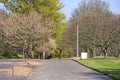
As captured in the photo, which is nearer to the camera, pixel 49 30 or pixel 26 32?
pixel 26 32

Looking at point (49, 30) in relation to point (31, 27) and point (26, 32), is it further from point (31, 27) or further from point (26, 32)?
point (26, 32)

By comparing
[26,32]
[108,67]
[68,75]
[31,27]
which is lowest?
[68,75]

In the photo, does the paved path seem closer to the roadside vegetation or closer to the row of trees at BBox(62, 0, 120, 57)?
the roadside vegetation

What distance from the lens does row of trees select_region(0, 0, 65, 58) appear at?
206 feet

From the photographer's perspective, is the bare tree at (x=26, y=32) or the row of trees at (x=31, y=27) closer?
the bare tree at (x=26, y=32)

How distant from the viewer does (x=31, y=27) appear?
207 feet

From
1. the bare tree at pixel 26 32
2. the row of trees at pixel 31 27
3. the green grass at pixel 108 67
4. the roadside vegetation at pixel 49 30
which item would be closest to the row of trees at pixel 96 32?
the roadside vegetation at pixel 49 30

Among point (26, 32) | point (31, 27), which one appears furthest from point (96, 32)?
point (26, 32)

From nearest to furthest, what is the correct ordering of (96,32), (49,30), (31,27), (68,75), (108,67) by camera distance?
1. (68,75)
2. (108,67)
3. (31,27)
4. (49,30)
5. (96,32)

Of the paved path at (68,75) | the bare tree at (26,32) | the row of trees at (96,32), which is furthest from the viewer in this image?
the row of trees at (96,32)

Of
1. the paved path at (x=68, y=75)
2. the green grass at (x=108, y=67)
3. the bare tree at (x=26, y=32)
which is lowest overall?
the paved path at (x=68, y=75)

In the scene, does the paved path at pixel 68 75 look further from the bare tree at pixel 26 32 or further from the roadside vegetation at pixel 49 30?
the roadside vegetation at pixel 49 30

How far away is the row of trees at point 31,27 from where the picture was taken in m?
62.8

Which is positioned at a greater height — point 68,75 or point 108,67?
point 108,67
